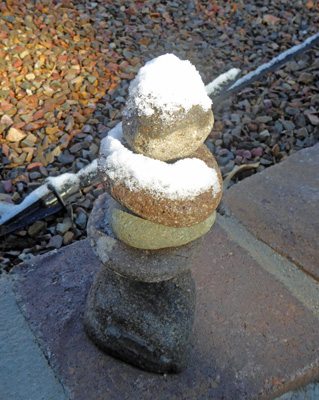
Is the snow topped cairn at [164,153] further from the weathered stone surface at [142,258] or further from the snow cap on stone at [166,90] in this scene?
the weathered stone surface at [142,258]

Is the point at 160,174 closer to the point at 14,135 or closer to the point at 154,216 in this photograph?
the point at 154,216

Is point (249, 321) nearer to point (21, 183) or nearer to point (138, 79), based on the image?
point (138, 79)

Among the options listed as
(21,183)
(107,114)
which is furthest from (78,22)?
(21,183)

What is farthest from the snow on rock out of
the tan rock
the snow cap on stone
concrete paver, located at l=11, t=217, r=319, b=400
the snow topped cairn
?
the tan rock

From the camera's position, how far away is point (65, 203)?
2730 mm

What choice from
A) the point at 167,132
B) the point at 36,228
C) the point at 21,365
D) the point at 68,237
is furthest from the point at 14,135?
the point at 167,132

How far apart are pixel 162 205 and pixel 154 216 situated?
0.15ft

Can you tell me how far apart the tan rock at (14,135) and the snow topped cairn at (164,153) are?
6.12 feet

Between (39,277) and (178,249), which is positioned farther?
(39,277)

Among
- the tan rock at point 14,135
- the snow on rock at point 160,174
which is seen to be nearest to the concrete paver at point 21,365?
the snow on rock at point 160,174

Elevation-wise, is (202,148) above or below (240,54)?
above

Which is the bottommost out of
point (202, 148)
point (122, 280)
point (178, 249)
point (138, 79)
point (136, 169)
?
point (122, 280)

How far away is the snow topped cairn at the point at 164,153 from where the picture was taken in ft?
4.42

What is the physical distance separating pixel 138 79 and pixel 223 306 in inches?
41.4
